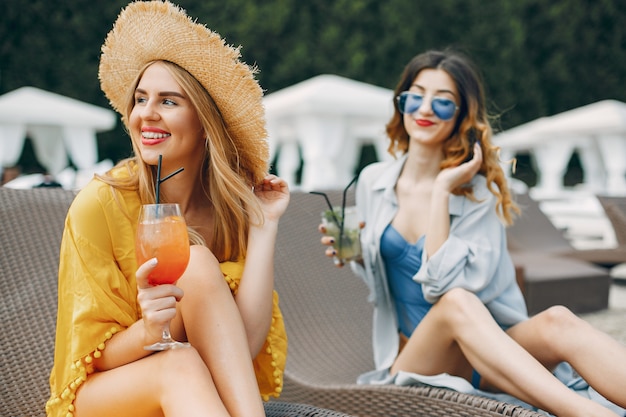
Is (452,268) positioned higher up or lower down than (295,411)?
higher up

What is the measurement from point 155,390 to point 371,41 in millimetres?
18679

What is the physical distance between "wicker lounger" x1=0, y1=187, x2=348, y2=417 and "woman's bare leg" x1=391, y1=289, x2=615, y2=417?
1221 mm

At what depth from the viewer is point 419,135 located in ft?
9.46

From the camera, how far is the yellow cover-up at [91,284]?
1.73 metres

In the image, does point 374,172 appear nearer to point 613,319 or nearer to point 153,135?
point 153,135

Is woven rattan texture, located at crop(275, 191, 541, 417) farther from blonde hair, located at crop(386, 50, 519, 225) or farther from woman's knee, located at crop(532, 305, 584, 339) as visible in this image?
blonde hair, located at crop(386, 50, 519, 225)

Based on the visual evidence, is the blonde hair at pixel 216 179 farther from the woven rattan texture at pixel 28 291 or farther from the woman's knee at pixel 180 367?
the woven rattan texture at pixel 28 291

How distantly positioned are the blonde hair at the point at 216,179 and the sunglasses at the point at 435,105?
981 mm

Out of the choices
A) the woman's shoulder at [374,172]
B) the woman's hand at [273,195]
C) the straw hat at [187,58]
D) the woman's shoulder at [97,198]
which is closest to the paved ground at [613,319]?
the woman's shoulder at [374,172]

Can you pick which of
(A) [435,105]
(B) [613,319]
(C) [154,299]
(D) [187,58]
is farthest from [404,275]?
(B) [613,319]

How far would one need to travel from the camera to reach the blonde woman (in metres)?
1.68

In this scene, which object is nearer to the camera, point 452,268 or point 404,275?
point 452,268

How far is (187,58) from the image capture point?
1.89 meters

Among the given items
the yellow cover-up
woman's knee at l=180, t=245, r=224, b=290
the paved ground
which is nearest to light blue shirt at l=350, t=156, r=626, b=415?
woman's knee at l=180, t=245, r=224, b=290
